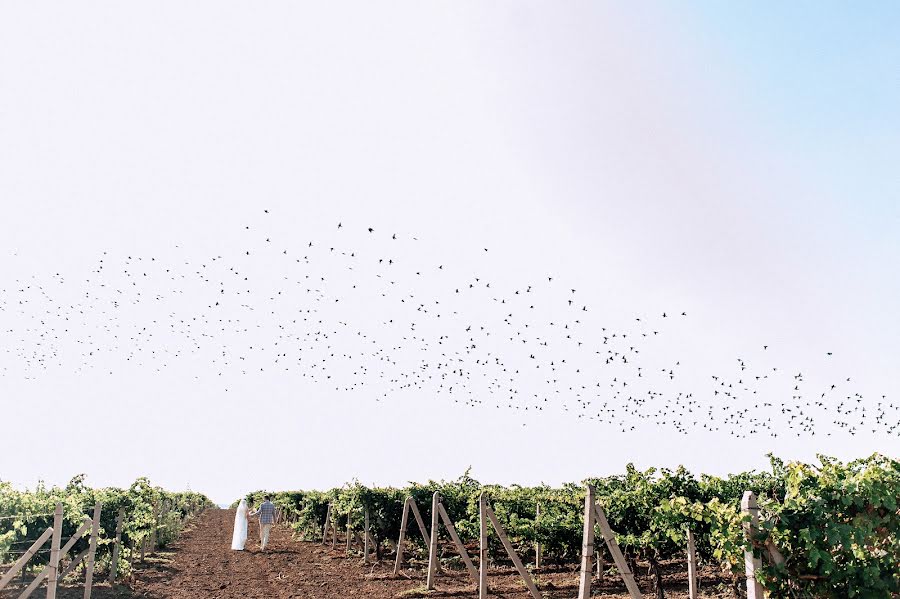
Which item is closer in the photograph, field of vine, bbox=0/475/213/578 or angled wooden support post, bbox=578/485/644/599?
angled wooden support post, bbox=578/485/644/599

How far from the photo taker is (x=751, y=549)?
6219 mm

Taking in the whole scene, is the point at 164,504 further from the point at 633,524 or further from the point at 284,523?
the point at 633,524

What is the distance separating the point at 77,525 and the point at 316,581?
5.79m

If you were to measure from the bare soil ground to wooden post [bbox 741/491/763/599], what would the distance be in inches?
320

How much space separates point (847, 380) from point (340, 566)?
15.6m

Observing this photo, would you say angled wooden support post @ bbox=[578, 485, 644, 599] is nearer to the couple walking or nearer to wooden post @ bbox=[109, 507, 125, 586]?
wooden post @ bbox=[109, 507, 125, 586]

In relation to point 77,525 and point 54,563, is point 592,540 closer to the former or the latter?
point 54,563

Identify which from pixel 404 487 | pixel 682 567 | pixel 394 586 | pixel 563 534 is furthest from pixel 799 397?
pixel 394 586

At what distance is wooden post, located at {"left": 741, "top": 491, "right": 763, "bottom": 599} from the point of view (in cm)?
622

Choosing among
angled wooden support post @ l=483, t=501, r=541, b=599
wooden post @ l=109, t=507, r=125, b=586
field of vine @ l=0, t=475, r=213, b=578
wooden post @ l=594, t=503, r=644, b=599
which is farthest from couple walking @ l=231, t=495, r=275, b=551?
wooden post @ l=594, t=503, r=644, b=599

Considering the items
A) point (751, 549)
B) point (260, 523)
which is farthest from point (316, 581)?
point (751, 549)

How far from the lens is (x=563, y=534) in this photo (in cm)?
1602

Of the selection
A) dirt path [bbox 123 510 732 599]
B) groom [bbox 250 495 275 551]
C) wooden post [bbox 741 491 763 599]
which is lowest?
dirt path [bbox 123 510 732 599]

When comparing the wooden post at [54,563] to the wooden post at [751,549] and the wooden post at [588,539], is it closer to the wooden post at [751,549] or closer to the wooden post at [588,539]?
the wooden post at [588,539]
